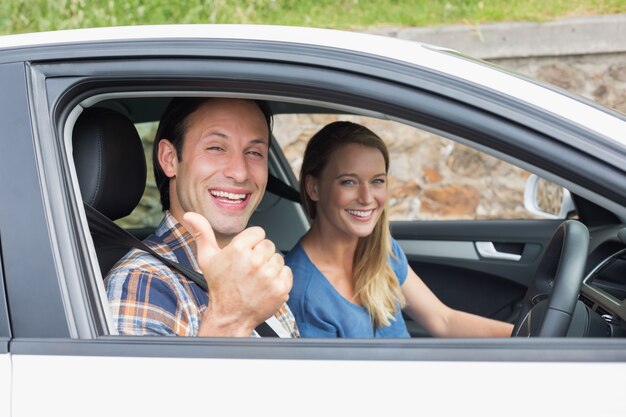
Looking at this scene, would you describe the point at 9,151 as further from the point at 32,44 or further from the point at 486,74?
the point at 486,74

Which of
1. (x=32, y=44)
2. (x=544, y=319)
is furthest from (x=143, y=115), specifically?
(x=544, y=319)

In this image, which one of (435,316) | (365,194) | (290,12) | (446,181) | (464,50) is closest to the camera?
(365,194)

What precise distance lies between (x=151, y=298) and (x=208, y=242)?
0.81 ft

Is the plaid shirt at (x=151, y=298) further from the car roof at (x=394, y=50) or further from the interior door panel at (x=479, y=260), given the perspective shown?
the interior door panel at (x=479, y=260)

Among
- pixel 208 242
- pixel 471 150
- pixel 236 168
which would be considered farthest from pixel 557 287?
pixel 471 150

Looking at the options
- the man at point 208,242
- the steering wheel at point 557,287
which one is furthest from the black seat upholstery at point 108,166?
the steering wheel at point 557,287

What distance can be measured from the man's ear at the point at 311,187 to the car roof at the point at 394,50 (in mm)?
1026

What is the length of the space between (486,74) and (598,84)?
4936 millimetres

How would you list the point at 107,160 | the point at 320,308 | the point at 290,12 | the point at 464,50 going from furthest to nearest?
the point at 290,12 → the point at 464,50 → the point at 320,308 → the point at 107,160

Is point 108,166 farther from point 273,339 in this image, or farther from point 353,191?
point 353,191

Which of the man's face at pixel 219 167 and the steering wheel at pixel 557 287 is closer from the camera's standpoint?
the steering wheel at pixel 557 287

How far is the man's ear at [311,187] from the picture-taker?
2.74 metres

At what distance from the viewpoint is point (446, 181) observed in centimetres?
635

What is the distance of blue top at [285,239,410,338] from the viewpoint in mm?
2504
